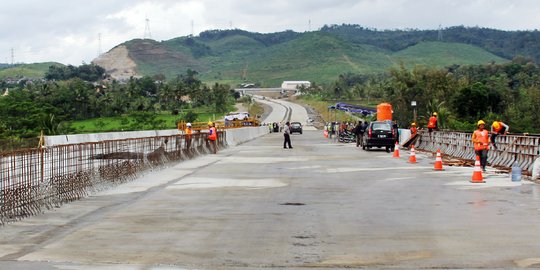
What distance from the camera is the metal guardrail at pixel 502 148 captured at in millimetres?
23625

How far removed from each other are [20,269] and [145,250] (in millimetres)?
1824

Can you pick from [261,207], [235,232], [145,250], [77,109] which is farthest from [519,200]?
[77,109]

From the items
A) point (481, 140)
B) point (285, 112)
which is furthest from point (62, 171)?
point (285, 112)

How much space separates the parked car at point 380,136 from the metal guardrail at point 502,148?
3091mm

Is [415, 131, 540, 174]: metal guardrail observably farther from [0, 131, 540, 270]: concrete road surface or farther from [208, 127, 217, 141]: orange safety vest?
[208, 127, 217, 141]: orange safety vest

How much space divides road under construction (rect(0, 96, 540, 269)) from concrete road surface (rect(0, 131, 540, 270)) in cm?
2

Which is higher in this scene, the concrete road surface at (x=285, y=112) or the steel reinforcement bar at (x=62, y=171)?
the steel reinforcement bar at (x=62, y=171)

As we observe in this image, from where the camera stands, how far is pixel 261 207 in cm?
1499

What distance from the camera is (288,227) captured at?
1212 centimetres

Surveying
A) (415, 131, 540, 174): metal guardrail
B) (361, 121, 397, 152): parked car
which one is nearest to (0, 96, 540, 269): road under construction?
(415, 131, 540, 174): metal guardrail

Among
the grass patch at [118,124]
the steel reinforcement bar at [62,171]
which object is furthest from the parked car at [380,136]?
the grass patch at [118,124]

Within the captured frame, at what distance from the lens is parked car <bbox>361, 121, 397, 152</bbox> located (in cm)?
4116

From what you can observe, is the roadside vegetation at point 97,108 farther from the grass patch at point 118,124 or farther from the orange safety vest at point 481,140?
the orange safety vest at point 481,140

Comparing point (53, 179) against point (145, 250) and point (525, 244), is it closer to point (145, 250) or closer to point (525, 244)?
point (145, 250)
